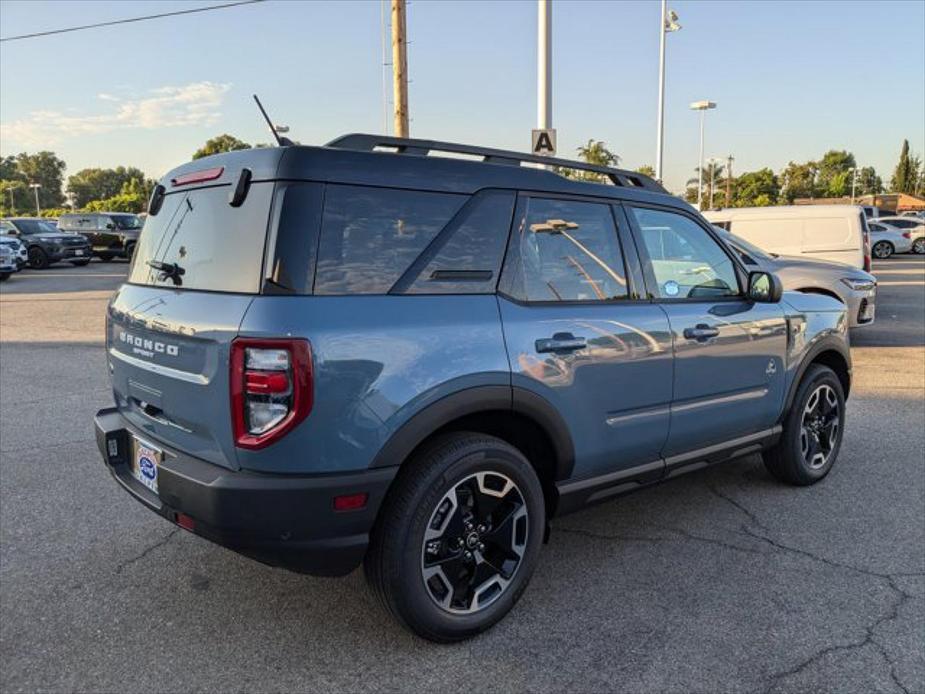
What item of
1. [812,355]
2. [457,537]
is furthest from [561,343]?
[812,355]

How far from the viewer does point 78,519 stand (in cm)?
406

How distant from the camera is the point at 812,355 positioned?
450 cm

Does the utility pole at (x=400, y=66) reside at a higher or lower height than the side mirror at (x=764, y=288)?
higher

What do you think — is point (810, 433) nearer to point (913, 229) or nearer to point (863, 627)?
point (863, 627)

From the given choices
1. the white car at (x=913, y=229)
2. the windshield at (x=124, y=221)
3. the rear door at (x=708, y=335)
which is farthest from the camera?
the white car at (x=913, y=229)

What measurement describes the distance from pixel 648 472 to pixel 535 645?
3.52 feet

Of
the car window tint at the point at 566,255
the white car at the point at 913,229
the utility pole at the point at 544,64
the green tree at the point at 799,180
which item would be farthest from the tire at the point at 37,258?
the green tree at the point at 799,180

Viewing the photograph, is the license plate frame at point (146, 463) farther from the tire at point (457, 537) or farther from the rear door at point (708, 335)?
the rear door at point (708, 335)

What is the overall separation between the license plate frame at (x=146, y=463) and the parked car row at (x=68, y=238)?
1838 cm

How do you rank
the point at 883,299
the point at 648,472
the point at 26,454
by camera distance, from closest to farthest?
the point at 648,472 → the point at 26,454 → the point at 883,299

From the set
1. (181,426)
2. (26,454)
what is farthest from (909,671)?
(26,454)

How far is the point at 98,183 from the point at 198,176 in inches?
5391

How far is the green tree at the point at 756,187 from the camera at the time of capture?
81394 mm

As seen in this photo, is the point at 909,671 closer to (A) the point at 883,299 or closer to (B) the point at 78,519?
(B) the point at 78,519
